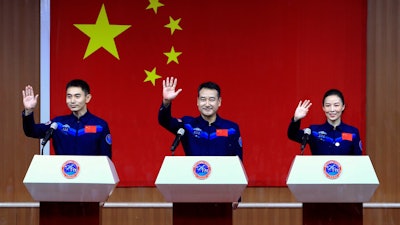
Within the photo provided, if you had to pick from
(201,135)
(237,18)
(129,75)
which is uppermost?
(237,18)

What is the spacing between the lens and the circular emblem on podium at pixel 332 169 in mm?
5082

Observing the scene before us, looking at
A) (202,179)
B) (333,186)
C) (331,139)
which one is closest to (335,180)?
(333,186)

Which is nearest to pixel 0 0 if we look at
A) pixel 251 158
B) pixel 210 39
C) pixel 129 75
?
pixel 129 75

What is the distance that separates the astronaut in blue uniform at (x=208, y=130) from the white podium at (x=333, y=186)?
770 mm

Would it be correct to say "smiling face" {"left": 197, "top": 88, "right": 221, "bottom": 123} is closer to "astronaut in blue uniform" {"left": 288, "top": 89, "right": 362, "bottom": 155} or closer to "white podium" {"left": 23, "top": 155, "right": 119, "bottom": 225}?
"astronaut in blue uniform" {"left": 288, "top": 89, "right": 362, "bottom": 155}

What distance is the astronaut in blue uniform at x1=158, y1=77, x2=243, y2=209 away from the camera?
5.81 meters

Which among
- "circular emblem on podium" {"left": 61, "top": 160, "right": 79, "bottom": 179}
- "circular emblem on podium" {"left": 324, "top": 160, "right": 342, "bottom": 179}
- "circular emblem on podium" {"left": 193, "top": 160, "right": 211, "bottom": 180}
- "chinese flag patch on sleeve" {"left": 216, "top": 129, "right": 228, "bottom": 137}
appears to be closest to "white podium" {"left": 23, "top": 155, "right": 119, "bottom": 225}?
"circular emblem on podium" {"left": 61, "top": 160, "right": 79, "bottom": 179}

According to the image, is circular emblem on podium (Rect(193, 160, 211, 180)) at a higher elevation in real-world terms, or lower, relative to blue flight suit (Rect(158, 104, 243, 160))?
lower

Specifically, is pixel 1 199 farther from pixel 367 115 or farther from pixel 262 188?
pixel 367 115

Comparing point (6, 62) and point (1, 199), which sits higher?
point (6, 62)

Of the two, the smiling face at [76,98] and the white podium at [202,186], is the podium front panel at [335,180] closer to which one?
the white podium at [202,186]

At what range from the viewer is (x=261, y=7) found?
727 centimetres

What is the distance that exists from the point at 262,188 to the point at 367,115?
1.01m

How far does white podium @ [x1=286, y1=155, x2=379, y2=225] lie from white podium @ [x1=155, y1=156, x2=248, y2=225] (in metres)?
0.33
